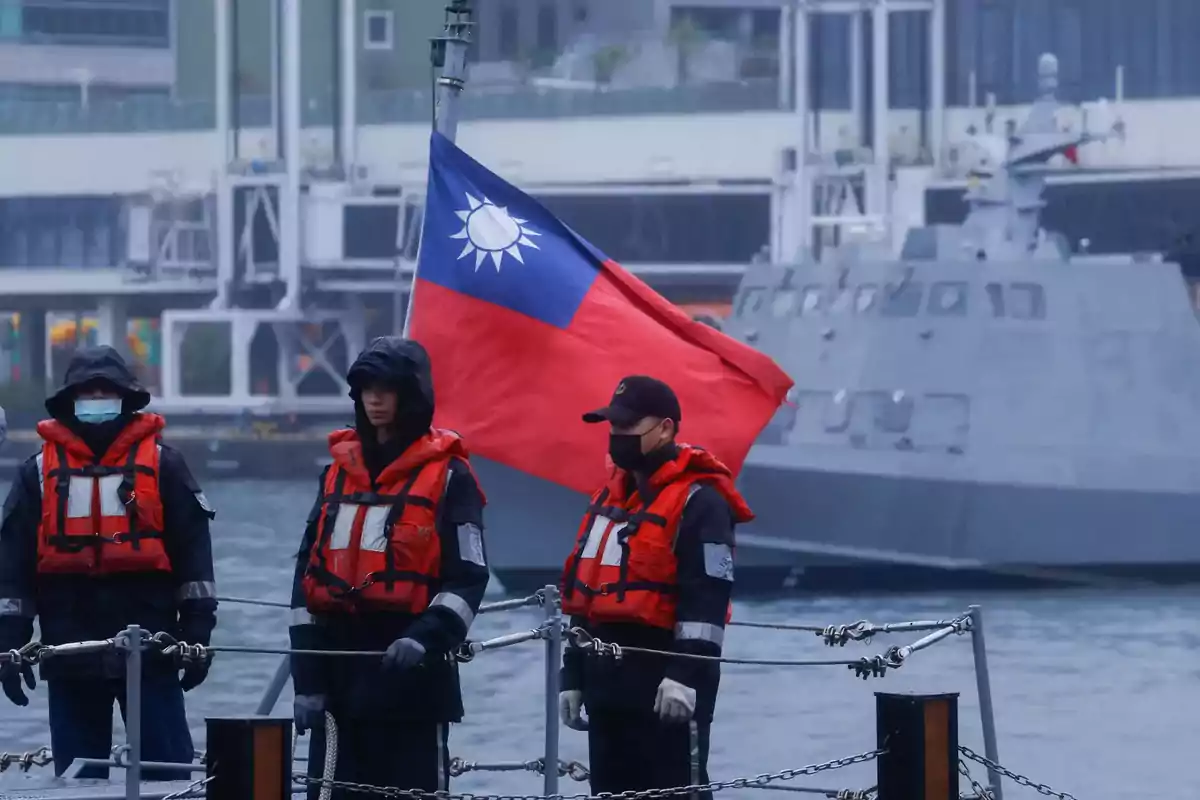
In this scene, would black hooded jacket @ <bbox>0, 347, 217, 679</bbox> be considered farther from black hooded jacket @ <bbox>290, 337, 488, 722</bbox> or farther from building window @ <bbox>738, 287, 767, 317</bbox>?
building window @ <bbox>738, 287, 767, 317</bbox>

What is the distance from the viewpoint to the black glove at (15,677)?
6355 millimetres

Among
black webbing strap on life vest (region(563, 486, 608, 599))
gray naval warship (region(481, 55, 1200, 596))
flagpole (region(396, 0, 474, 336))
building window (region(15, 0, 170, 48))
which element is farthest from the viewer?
building window (region(15, 0, 170, 48))

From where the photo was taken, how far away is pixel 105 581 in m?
7.00

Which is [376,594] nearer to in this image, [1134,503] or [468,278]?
[468,278]

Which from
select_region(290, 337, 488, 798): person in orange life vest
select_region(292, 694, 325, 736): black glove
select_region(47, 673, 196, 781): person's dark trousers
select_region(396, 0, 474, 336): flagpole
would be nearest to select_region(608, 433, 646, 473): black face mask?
select_region(290, 337, 488, 798): person in orange life vest

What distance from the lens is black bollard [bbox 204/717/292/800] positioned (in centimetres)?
588

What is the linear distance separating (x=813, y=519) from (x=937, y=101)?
Answer: 957 inches

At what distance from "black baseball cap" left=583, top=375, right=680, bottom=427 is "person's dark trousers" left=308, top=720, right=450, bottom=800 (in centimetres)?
97

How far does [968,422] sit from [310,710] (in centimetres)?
1730

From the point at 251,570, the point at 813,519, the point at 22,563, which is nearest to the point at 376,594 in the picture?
the point at 22,563

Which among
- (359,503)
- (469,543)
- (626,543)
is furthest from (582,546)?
(359,503)

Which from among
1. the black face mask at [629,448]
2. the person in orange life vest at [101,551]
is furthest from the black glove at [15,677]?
the black face mask at [629,448]

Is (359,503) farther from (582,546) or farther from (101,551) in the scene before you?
(101,551)

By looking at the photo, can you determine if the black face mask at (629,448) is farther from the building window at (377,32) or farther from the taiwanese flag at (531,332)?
the building window at (377,32)
